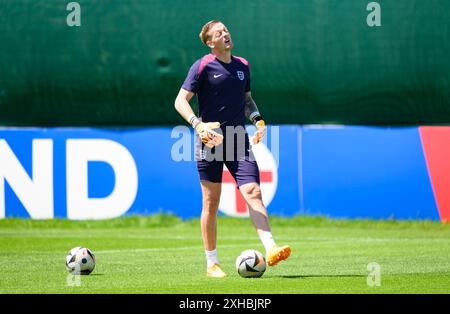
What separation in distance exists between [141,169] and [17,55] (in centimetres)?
287

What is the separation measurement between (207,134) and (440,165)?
7.27 m

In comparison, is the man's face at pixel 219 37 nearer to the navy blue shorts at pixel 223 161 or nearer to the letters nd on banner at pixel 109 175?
the navy blue shorts at pixel 223 161

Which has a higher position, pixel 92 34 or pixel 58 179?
pixel 92 34

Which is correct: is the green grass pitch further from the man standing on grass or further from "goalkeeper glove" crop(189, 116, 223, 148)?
"goalkeeper glove" crop(189, 116, 223, 148)

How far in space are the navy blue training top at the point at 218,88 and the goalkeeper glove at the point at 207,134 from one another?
0.85 feet

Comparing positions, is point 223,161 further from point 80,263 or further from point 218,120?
point 80,263

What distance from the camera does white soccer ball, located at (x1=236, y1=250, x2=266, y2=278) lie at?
1021cm

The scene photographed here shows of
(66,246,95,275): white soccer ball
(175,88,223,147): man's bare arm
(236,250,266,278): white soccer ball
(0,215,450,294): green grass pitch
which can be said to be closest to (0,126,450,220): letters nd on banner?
(0,215,450,294): green grass pitch

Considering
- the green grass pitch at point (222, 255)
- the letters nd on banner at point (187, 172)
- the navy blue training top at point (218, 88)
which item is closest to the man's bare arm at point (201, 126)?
the navy blue training top at point (218, 88)

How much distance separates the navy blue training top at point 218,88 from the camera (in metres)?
10.3

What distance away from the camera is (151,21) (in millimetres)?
17438

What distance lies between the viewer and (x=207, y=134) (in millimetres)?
10070
